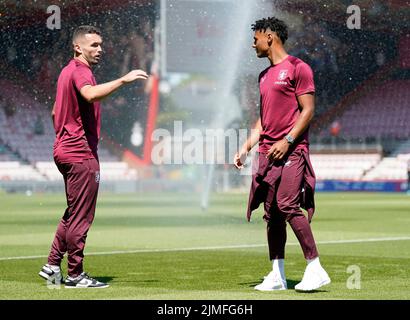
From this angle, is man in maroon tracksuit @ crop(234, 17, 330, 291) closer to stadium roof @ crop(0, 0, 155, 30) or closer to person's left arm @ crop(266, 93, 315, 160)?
person's left arm @ crop(266, 93, 315, 160)

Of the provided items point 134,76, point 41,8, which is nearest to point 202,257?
point 134,76

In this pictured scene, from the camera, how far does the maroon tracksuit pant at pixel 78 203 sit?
Result: 10250 millimetres

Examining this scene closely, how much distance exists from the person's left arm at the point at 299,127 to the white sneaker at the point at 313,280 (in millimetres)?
999

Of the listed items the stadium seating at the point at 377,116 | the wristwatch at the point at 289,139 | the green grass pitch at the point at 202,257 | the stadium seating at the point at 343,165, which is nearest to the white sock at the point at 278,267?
the green grass pitch at the point at 202,257

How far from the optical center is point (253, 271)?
1199 centimetres

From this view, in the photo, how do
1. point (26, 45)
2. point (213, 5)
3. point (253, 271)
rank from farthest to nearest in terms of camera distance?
point (26, 45) < point (213, 5) < point (253, 271)

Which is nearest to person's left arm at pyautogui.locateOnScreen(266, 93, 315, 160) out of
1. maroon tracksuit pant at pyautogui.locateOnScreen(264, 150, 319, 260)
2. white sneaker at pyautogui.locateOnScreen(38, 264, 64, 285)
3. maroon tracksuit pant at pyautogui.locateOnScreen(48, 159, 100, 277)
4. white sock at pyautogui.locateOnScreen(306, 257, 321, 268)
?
maroon tracksuit pant at pyautogui.locateOnScreen(264, 150, 319, 260)

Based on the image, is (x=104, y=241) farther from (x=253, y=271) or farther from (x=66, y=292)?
(x=66, y=292)

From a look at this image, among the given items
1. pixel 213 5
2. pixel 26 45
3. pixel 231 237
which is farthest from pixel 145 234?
pixel 26 45

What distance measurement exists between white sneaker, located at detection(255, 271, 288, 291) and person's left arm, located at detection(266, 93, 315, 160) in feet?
3.42

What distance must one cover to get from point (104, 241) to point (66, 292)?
772cm

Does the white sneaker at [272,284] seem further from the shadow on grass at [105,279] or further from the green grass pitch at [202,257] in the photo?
the shadow on grass at [105,279]

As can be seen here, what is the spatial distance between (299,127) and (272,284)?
1.38m
